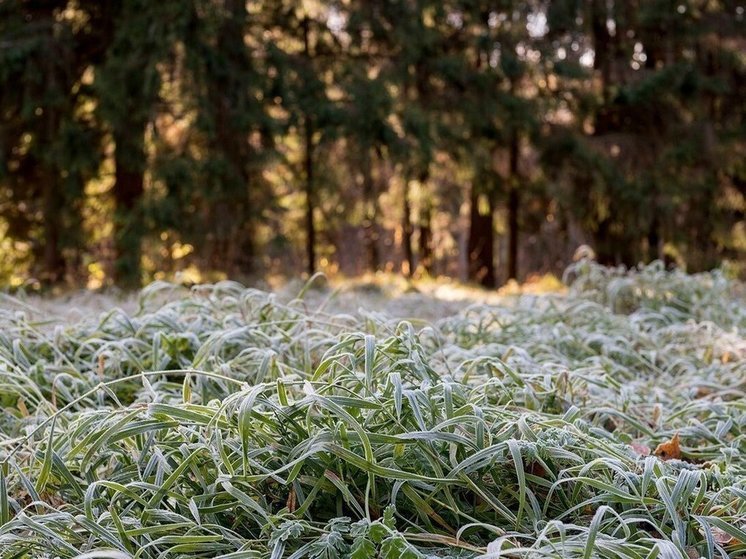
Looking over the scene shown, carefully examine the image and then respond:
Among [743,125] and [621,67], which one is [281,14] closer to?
[621,67]

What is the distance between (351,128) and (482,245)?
3.43 meters

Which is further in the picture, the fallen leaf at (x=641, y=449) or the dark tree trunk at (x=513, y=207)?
the dark tree trunk at (x=513, y=207)

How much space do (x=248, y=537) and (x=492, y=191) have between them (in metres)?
9.64

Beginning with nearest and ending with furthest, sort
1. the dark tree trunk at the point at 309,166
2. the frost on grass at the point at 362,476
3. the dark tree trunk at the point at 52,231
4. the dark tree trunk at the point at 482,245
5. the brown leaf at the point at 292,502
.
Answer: the frost on grass at the point at 362,476 < the brown leaf at the point at 292,502 < the dark tree trunk at the point at 52,231 < the dark tree trunk at the point at 309,166 < the dark tree trunk at the point at 482,245

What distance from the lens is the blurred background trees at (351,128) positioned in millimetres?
7965

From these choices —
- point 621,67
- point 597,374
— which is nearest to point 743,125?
point 621,67

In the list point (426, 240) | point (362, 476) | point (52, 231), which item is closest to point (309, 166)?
point (52, 231)

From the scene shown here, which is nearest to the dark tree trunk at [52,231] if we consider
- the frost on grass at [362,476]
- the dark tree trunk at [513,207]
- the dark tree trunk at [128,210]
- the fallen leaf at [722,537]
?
the dark tree trunk at [128,210]

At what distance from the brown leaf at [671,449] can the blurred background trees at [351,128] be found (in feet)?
18.3

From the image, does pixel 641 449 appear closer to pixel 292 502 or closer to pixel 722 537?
pixel 722 537

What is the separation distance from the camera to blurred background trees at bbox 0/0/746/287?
7.96 m

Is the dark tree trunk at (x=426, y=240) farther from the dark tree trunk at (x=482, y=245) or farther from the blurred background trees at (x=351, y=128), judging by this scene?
the dark tree trunk at (x=482, y=245)

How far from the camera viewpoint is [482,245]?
11234 millimetres

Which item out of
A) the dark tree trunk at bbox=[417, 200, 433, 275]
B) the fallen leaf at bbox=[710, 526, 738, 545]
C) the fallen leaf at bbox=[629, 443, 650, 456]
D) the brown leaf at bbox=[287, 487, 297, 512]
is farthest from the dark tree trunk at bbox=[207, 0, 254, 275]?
the fallen leaf at bbox=[710, 526, 738, 545]
